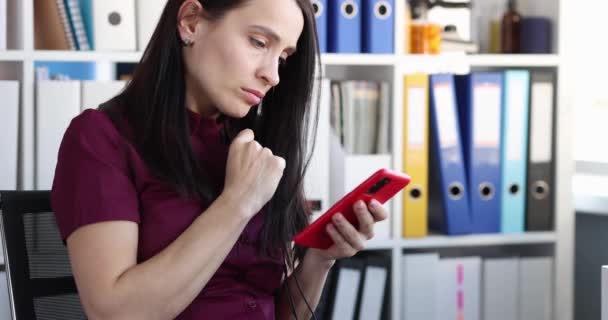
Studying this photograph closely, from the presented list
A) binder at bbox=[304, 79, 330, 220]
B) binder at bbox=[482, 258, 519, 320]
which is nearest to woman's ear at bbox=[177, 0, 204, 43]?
binder at bbox=[304, 79, 330, 220]

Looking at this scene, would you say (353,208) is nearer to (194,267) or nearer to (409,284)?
(194,267)

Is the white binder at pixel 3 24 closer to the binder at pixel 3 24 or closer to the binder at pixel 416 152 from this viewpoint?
the binder at pixel 3 24

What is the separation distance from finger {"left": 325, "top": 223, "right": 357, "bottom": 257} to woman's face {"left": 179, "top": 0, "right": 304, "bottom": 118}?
233 millimetres

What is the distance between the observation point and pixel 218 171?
4.93ft

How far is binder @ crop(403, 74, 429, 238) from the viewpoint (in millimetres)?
2637

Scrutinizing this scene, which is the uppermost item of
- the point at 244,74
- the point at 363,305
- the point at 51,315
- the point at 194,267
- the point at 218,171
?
the point at 244,74

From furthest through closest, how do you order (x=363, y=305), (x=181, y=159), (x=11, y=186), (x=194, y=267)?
(x=363, y=305)
(x=11, y=186)
(x=181, y=159)
(x=194, y=267)

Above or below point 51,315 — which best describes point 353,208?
above

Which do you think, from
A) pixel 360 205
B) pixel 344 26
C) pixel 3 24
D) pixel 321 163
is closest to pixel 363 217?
pixel 360 205

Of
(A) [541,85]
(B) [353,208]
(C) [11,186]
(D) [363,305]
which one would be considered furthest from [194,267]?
(A) [541,85]

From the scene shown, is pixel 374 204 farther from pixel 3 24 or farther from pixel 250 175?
pixel 3 24

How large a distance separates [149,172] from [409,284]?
1.47 metres

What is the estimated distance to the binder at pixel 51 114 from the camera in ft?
7.73

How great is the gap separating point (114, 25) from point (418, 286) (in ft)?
3.74
